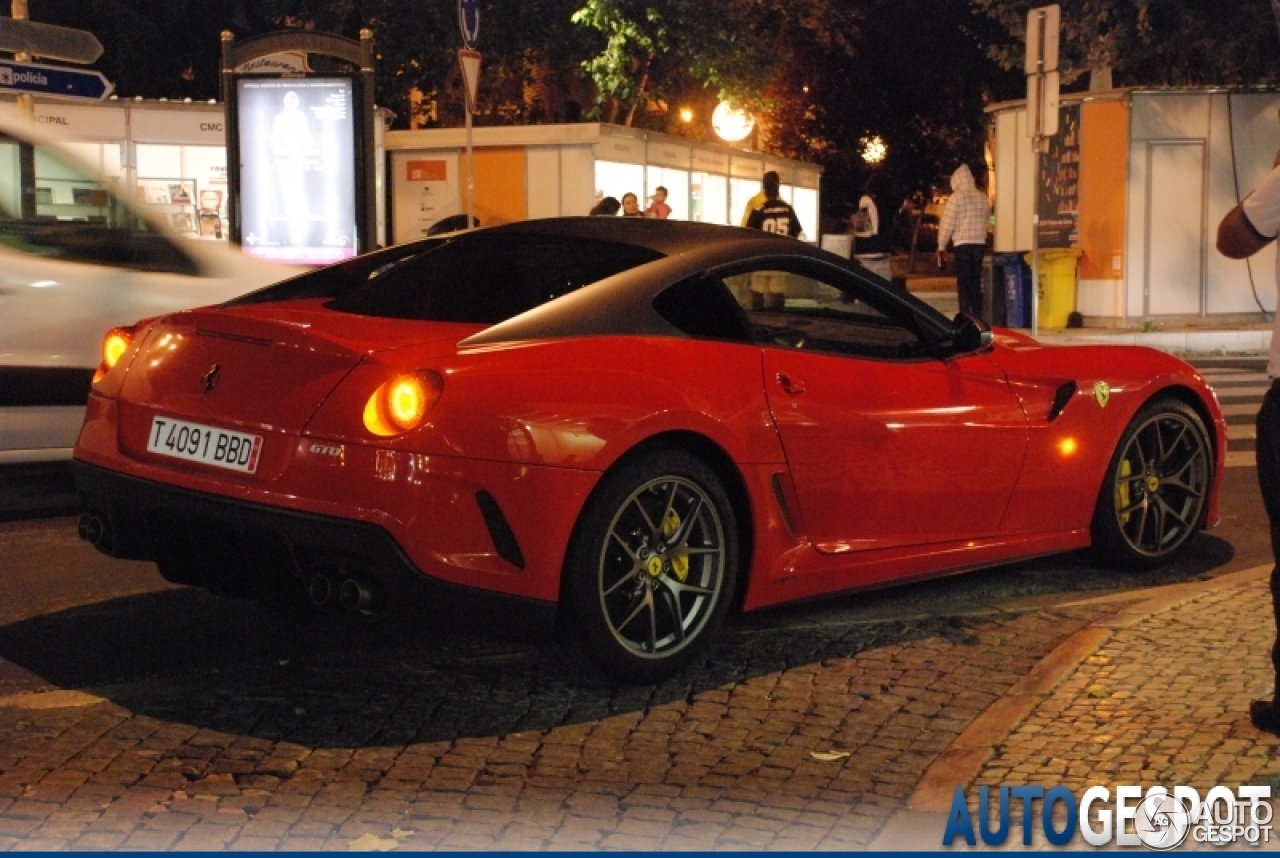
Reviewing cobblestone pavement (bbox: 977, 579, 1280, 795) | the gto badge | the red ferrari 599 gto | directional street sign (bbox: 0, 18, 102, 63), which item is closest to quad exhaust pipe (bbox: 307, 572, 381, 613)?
the red ferrari 599 gto

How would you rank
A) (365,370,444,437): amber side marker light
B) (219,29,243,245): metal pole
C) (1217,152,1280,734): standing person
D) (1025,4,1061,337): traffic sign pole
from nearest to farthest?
(1217,152,1280,734): standing person → (365,370,444,437): amber side marker light → (219,29,243,245): metal pole → (1025,4,1061,337): traffic sign pole

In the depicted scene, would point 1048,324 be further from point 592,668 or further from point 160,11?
point 160,11

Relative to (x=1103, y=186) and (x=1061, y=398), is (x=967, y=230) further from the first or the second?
(x=1061, y=398)

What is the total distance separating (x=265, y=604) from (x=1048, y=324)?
52.7 ft

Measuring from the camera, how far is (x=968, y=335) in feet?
21.1

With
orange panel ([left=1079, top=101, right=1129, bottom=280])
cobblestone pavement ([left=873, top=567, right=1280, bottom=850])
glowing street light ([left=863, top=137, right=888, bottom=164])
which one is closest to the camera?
cobblestone pavement ([left=873, top=567, right=1280, bottom=850])

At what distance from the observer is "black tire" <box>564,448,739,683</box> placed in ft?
16.7

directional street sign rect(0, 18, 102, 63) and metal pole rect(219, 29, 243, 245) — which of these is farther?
metal pole rect(219, 29, 243, 245)

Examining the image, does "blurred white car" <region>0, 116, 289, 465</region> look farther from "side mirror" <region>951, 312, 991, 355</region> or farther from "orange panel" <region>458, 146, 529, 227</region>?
"orange panel" <region>458, 146, 529, 227</region>

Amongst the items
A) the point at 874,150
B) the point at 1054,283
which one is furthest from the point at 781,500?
the point at 874,150

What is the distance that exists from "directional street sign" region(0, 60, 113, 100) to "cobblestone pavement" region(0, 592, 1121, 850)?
1067cm

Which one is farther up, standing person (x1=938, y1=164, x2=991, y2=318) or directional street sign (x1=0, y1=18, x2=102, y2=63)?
directional street sign (x1=0, y1=18, x2=102, y2=63)

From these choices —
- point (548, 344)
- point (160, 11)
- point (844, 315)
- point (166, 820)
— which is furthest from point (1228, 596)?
point (160, 11)

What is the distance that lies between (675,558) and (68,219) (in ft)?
14.5
